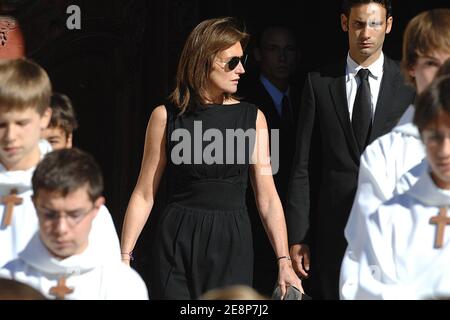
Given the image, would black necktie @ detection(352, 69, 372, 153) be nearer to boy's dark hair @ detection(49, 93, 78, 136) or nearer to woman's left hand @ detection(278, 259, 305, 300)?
woman's left hand @ detection(278, 259, 305, 300)

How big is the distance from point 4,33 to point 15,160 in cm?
231

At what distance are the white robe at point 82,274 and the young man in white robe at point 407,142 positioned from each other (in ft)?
2.83

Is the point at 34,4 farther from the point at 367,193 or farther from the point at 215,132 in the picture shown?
the point at 367,193

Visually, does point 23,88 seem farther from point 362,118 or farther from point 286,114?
point 286,114

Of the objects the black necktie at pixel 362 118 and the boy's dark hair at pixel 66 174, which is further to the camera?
the black necktie at pixel 362 118

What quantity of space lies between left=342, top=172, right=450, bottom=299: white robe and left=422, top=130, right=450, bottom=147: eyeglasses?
185 millimetres

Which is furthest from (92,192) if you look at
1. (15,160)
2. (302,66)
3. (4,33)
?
(302,66)

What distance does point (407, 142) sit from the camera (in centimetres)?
528

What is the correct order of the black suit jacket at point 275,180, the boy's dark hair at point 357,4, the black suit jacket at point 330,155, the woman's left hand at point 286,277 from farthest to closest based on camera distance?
1. the black suit jacket at point 275,180
2. the boy's dark hair at point 357,4
3. the black suit jacket at point 330,155
4. the woman's left hand at point 286,277

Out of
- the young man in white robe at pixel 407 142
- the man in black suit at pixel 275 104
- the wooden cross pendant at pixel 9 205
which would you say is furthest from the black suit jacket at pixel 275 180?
the wooden cross pendant at pixel 9 205

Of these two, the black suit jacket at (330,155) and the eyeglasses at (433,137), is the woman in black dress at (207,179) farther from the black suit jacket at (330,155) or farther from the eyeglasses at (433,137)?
the eyeglasses at (433,137)

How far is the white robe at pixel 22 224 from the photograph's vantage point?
505 cm

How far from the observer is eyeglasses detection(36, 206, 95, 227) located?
15.4 ft

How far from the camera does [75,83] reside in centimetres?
779
